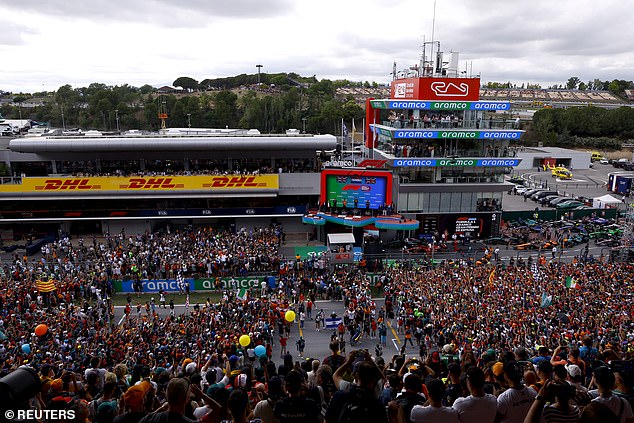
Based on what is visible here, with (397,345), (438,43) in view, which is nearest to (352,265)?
(397,345)

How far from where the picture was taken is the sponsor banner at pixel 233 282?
96.3 ft

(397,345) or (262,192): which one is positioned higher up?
(262,192)

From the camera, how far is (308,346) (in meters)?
22.5

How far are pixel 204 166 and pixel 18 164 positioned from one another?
17.2m

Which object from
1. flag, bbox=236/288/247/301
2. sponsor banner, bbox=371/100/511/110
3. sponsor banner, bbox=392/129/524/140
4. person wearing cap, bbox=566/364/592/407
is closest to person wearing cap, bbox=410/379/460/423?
person wearing cap, bbox=566/364/592/407

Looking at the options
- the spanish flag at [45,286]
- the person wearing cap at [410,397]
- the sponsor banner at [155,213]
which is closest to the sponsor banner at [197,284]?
the spanish flag at [45,286]

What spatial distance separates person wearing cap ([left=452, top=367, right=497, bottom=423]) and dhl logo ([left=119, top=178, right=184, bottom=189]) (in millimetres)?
38107

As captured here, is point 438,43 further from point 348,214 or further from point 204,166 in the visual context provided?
point 204,166

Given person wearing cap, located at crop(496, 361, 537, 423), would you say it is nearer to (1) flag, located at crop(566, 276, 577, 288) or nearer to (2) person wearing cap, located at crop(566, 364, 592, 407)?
(2) person wearing cap, located at crop(566, 364, 592, 407)

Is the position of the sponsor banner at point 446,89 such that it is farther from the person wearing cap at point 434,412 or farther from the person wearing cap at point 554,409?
the person wearing cap at point 434,412

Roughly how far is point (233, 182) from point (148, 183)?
730 cm

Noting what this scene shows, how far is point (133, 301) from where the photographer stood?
2839 cm

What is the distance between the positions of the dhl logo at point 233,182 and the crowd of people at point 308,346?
4.29 m

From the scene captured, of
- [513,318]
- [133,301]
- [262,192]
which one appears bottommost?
[133,301]
